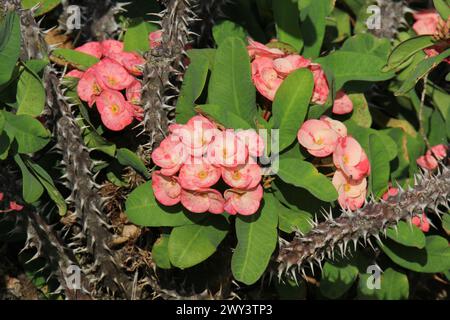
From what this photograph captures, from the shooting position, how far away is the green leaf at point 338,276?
1715 millimetres

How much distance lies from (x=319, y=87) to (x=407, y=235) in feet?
1.27

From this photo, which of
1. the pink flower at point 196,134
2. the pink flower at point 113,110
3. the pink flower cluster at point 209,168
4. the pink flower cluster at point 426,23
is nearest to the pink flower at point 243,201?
the pink flower cluster at point 209,168

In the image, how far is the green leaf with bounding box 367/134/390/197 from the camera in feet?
5.54

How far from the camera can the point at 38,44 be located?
160cm

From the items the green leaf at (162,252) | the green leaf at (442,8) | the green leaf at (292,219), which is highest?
the green leaf at (442,8)

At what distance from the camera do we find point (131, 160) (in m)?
1.60

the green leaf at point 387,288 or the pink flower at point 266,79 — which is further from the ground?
the pink flower at point 266,79

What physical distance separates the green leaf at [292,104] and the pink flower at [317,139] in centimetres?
2

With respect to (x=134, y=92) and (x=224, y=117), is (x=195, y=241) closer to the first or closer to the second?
(x=224, y=117)

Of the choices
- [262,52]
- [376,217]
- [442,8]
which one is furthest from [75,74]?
[442,8]

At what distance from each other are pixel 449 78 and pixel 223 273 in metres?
0.70

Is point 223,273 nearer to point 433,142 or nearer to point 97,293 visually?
point 97,293

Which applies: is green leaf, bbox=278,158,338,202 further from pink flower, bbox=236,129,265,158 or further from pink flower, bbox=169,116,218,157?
pink flower, bbox=169,116,218,157

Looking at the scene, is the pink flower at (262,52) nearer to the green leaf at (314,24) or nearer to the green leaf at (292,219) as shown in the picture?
the green leaf at (314,24)
